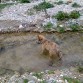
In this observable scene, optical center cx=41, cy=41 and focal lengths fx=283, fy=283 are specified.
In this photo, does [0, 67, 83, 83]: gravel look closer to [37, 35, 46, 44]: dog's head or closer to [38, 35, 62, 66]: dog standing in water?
[38, 35, 62, 66]: dog standing in water

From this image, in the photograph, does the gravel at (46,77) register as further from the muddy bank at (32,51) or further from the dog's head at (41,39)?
the dog's head at (41,39)

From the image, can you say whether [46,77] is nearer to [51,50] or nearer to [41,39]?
[51,50]

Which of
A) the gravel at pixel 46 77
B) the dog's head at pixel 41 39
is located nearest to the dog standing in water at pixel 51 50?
the dog's head at pixel 41 39

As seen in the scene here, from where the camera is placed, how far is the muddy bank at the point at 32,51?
13.8 m

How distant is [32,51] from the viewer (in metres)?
15.3

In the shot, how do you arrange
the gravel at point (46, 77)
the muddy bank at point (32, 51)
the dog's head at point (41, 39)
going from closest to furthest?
the gravel at point (46, 77) → the muddy bank at point (32, 51) → the dog's head at point (41, 39)

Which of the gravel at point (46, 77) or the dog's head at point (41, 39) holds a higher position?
the dog's head at point (41, 39)

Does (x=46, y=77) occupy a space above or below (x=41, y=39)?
below

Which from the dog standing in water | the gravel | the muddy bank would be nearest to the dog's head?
the dog standing in water

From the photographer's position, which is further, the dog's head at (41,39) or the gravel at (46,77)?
the dog's head at (41,39)

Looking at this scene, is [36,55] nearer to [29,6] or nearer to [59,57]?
[59,57]

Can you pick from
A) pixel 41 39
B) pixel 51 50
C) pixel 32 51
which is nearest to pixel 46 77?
pixel 51 50

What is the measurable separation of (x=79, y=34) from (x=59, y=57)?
12.1 ft

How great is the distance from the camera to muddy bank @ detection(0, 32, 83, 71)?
13.8 m
